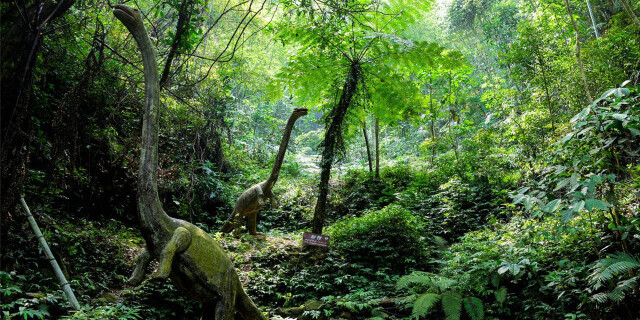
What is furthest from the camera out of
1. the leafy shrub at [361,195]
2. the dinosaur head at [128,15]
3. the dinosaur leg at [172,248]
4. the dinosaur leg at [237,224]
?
the leafy shrub at [361,195]

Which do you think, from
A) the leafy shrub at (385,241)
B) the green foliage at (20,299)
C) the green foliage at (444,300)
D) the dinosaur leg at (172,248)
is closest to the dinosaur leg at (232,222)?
the leafy shrub at (385,241)

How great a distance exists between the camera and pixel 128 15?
2598 mm

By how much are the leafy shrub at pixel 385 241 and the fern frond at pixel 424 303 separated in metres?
1.67

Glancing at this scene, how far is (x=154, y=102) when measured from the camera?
260cm

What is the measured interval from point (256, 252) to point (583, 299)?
4.35 m

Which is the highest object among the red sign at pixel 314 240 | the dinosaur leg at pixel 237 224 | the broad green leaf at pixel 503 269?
the dinosaur leg at pixel 237 224

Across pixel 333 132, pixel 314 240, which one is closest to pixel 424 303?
pixel 314 240

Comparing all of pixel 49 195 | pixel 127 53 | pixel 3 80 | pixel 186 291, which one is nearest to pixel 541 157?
pixel 186 291

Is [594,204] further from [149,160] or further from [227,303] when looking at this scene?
[149,160]

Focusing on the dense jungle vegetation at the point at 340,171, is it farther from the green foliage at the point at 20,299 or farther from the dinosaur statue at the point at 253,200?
the dinosaur statue at the point at 253,200

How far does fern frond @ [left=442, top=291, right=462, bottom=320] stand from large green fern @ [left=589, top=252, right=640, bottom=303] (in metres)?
1.20

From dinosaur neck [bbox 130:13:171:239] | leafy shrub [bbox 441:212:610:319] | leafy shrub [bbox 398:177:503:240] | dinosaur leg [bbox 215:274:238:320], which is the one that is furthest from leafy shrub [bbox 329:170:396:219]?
dinosaur neck [bbox 130:13:171:239]

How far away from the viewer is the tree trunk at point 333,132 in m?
5.91

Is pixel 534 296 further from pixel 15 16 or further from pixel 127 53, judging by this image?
pixel 127 53
